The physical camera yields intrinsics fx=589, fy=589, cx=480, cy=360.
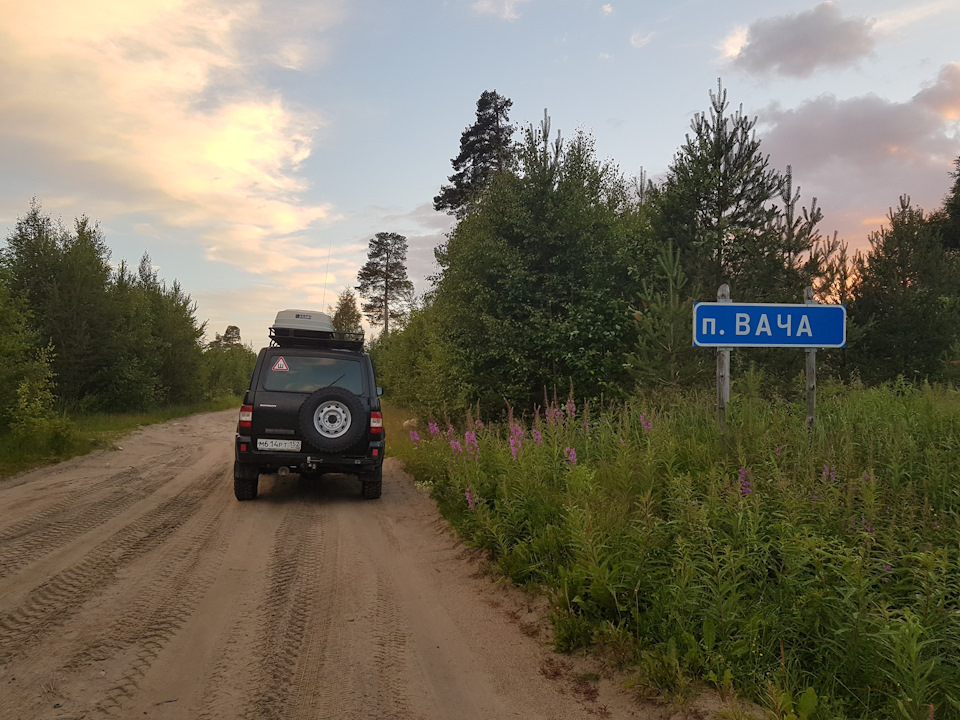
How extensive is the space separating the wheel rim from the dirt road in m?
1.16

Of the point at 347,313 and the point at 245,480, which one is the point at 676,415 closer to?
the point at 245,480

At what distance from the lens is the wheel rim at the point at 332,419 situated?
26.4ft

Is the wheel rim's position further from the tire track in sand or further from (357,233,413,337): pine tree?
(357,233,413,337): pine tree

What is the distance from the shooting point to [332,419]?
812 cm

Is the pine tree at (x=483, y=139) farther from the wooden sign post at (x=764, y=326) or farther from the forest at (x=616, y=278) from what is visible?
the wooden sign post at (x=764, y=326)

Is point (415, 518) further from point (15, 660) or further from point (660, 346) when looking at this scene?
point (660, 346)

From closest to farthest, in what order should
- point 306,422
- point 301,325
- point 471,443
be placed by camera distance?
point 471,443 → point 306,422 → point 301,325

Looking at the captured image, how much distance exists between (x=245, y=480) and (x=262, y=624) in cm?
458

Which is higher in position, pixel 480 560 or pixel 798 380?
pixel 798 380

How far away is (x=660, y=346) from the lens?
1077 cm

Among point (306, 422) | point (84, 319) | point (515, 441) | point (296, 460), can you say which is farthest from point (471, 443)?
point (84, 319)

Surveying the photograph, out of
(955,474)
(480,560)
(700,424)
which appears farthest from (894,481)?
(480,560)

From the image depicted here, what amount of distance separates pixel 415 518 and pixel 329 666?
4.19m

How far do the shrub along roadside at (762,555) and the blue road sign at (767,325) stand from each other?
2.87 feet
